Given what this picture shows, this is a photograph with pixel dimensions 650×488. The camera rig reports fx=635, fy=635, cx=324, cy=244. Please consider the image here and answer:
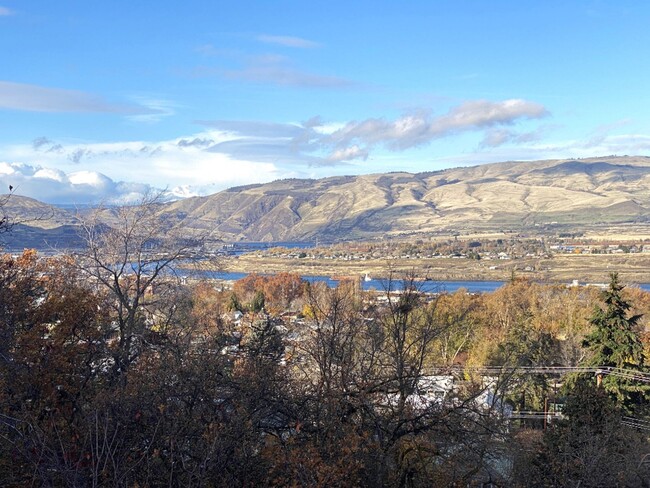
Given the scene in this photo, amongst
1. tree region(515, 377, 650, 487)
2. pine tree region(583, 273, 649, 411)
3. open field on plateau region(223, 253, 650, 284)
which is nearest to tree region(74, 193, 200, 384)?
tree region(515, 377, 650, 487)

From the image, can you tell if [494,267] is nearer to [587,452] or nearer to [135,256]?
[587,452]

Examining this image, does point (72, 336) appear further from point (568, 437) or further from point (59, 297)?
point (568, 437)

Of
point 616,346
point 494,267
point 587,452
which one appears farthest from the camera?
point 494,267

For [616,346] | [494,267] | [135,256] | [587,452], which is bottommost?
[494,267]

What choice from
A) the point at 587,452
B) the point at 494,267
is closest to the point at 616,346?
the point at 587,452

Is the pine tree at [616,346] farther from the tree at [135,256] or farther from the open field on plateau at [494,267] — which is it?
the open field on plateau at [494,267]

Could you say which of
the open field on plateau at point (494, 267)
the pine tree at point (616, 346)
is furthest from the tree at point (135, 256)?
the open field on plateau at point (494, 267)
